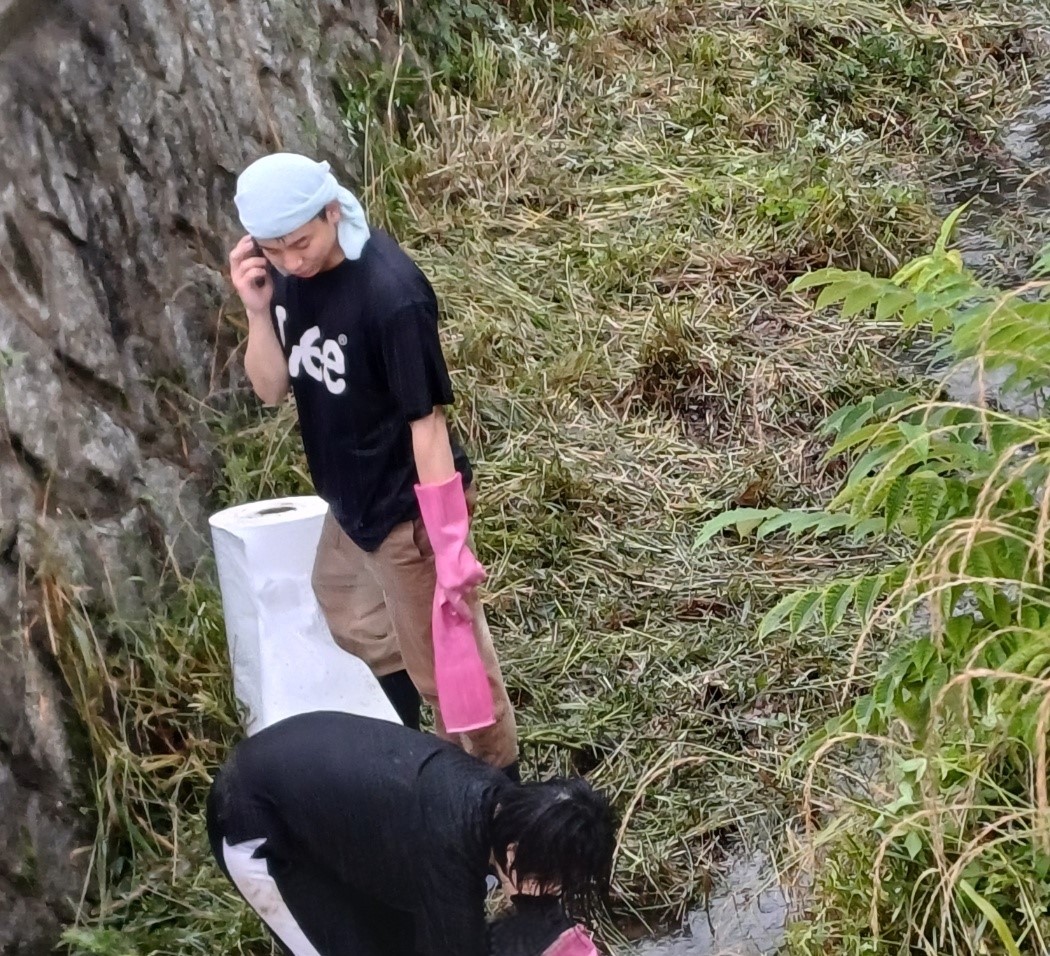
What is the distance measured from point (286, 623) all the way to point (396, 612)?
0.38m

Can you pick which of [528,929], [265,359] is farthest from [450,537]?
[528,929]

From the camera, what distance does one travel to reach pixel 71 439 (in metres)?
3.05

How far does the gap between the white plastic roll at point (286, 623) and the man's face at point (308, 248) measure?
675 millimetres

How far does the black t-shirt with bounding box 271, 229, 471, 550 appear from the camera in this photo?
7.70ft

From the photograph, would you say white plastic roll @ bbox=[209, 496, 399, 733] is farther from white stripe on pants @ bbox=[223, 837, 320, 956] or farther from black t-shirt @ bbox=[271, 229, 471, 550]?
white stripe on pants @ bbox=[223, 837, 320, 956]

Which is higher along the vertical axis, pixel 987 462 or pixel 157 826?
pixel 987 462

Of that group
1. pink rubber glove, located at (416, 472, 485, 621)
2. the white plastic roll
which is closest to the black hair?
pink rubber glove, located at (416, 472, 485, 621)

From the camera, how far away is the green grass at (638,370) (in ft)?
9.68

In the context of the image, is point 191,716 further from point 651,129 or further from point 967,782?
point 651,129

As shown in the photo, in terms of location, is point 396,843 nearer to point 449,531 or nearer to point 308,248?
point 449,531

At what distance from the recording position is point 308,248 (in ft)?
7.70

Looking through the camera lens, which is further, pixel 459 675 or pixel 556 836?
pixel 459 675

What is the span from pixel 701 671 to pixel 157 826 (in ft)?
4.42

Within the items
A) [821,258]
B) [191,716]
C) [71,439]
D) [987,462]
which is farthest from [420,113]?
[987,462]
